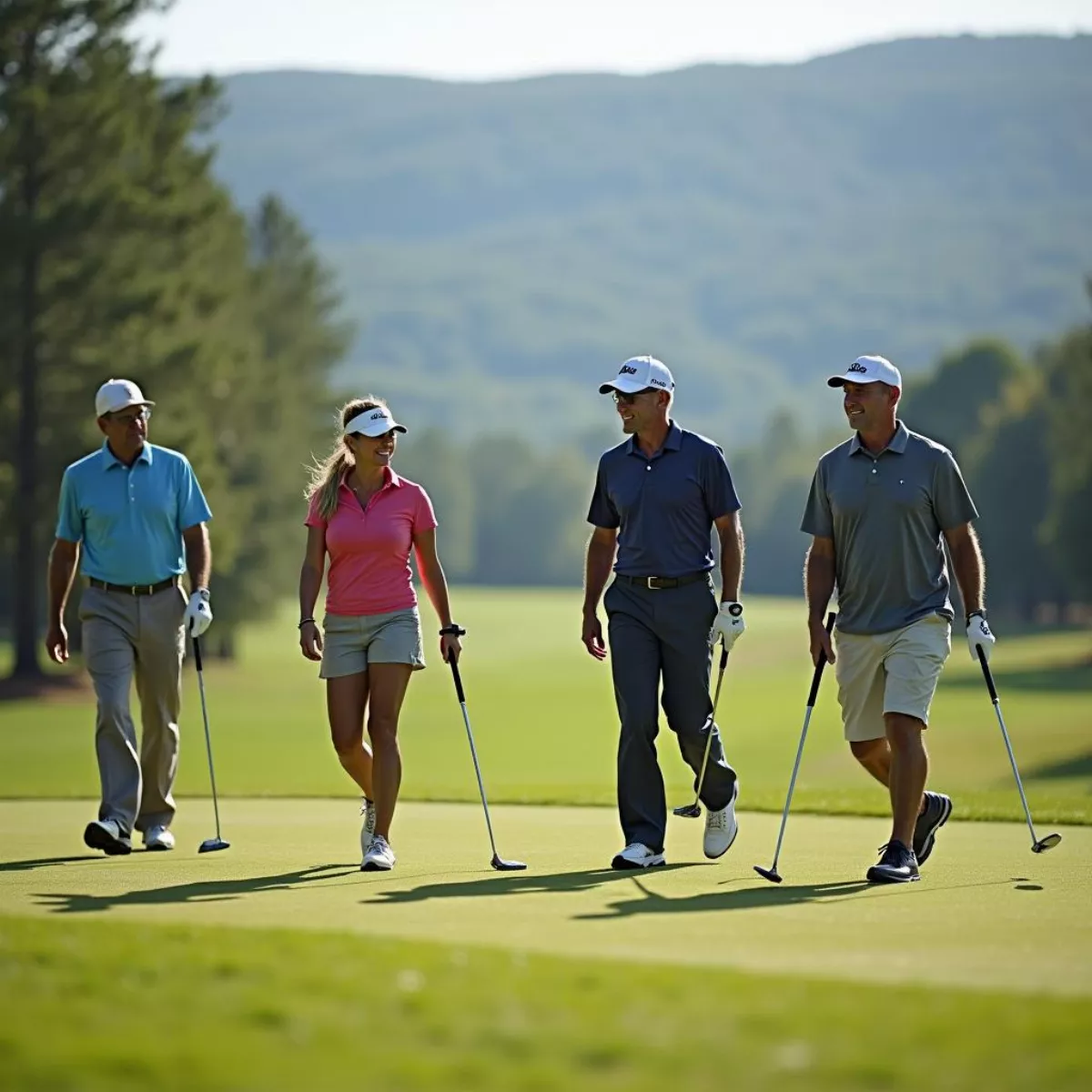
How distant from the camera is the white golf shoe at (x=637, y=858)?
9531 millimetres

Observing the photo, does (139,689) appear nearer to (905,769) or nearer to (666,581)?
(666,581)

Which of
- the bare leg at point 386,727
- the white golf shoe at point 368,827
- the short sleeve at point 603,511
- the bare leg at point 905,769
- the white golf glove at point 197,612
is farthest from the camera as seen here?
the white golf glove at point 197,612

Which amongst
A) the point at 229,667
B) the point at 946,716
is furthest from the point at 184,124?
the point at 946,716

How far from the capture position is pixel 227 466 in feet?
185

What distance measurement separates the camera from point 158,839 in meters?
10.9

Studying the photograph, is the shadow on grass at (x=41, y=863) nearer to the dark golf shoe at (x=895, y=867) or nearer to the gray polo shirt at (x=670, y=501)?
the gray polo shirt at (x=670, y=501)

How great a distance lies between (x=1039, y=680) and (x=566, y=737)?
17.9m

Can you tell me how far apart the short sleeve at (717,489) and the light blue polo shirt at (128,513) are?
2.79 metres

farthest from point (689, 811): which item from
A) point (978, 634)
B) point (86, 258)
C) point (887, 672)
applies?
point (86, 258)

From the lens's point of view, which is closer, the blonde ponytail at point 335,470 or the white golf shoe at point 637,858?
the white golf shoe at point 637,858

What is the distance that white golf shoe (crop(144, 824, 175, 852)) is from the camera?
10.8 metres

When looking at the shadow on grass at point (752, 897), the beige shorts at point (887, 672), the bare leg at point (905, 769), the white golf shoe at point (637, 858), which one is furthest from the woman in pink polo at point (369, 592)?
the bare leg at point (905, 769)

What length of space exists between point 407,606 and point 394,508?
0.49m

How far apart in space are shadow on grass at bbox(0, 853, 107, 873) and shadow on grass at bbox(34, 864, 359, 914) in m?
1.19
